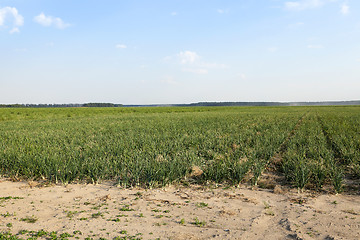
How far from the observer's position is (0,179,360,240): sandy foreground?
12.5 feet

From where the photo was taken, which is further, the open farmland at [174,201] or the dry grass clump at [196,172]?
the dry grass clump at [196,172]

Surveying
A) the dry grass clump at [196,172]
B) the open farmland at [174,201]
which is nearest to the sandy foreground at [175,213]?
the open farmland at [174,201]

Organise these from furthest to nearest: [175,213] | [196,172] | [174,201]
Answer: [196,172]
[174,201]
[175,213]

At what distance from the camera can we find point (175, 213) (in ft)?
14.8

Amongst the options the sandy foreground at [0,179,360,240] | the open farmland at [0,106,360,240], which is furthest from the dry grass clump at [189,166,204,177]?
the sandy foreground at [0,179,360,240]

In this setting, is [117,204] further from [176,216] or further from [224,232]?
[224,232]

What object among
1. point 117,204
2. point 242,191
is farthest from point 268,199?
point 117,204

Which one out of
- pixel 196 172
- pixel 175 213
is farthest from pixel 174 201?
pixel 196 172

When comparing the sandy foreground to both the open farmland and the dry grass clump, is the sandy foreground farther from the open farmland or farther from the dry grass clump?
the dry grass clump

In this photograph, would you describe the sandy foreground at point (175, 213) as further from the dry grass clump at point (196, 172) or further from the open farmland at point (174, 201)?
the dry grass clump at point (196, 172)

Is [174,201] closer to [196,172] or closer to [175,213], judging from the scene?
[175,213]

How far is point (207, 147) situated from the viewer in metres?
9.95

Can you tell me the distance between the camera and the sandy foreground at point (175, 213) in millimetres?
3795

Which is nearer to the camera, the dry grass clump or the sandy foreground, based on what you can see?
the sandy foreground
